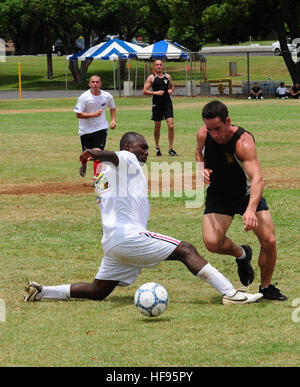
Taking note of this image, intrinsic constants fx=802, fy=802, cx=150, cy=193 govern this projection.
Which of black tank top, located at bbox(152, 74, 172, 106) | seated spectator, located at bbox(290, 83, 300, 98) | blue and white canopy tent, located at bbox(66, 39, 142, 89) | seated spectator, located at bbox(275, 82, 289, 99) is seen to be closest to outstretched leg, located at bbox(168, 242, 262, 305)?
black tank top, located at bbox(152, 74, 172, 106)

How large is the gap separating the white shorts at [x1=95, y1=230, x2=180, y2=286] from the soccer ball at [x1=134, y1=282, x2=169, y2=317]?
328 millimetres

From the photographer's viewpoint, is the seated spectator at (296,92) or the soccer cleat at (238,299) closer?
the soccer cleat at (238,299)

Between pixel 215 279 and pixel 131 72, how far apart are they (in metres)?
59.2

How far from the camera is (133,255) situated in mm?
7594

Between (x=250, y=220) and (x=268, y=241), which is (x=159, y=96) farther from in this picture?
(x=250, y=220)

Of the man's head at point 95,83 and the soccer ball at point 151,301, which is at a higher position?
the man's head at point 95,83

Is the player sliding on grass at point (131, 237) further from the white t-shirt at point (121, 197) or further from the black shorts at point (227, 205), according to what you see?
the black shorts at point (227, 205)

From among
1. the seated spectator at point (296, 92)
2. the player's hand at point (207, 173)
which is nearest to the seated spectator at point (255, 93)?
the seated spectator at point (296, 92)

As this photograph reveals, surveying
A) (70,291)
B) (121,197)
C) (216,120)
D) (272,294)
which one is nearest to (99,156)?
(121,197)

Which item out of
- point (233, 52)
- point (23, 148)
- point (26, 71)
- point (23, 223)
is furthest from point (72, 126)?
point (233, 52)

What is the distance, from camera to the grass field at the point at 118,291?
6.39 m

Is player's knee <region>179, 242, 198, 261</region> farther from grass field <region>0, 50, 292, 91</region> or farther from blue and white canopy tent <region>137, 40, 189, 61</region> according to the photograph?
grass field <region>0, 50, 292, 91</region>

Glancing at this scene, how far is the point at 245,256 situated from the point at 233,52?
7138 cm

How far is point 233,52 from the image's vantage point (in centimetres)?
7788
